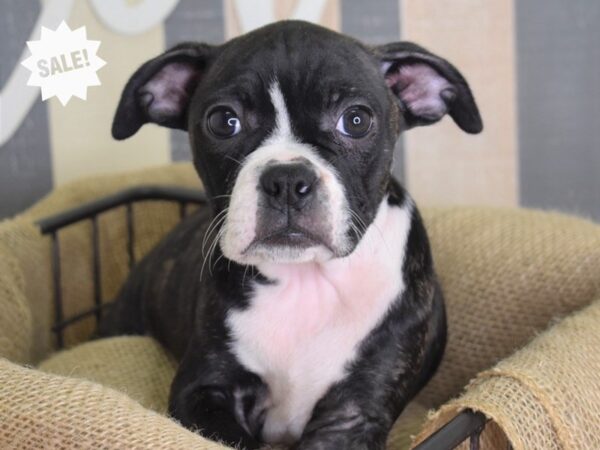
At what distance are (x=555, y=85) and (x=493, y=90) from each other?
205 millimetres

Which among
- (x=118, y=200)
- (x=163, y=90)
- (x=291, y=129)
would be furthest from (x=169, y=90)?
(x=118, y=200)

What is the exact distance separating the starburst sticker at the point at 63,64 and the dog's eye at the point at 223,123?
0.29 m

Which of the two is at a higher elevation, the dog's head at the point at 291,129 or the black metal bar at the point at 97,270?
the dog's head at the point at 291,129

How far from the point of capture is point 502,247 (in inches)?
97.5

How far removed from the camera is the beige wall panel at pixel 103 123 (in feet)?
10.4

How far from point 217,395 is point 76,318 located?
3.31 feet

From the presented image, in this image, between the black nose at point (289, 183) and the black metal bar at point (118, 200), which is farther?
the black metal bar at point (118, 200)

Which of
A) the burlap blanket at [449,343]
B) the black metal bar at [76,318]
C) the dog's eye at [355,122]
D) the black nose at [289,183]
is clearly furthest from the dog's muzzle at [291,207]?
the black metal bar at [76,318]

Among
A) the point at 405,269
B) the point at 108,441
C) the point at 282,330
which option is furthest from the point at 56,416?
the point at 405,269

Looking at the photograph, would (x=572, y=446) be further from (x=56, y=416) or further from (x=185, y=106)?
(x=185, y=106)

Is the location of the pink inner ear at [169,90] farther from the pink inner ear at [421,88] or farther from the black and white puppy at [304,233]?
the pink inner ear at [421,88]

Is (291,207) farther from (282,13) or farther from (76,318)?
(282,13)

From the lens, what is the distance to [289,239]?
167 cm

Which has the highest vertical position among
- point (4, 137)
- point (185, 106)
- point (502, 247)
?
point (185, 106)
